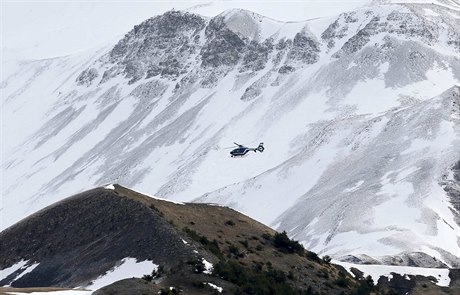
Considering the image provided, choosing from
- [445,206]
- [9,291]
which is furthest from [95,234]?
[445,206]

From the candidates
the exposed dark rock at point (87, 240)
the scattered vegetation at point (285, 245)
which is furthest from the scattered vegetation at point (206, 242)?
the scattered vegetation at point (285, 245)

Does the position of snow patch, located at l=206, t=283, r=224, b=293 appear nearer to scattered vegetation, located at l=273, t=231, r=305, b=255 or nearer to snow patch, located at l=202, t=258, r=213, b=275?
snow patch, located at l=202, t=258, r=213, b=275

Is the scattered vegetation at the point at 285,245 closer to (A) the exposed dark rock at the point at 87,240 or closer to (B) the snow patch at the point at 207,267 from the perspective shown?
(A) the exposed dark rock at the point at 87,240

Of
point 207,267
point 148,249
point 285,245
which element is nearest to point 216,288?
point 207,267

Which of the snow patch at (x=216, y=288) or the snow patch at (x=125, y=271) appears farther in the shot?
the snow patch at (x=125, y=271)

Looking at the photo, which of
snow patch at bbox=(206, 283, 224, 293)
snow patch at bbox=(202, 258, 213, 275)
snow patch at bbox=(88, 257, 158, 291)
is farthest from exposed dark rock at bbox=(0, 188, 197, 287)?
snow patch at bbox=(206, 283, 224, 293)

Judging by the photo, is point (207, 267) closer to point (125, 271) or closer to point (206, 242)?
point (125, 271)

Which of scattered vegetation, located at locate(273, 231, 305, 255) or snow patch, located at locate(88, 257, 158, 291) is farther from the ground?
snow patch, located at locate(88, 257, 158, 291)

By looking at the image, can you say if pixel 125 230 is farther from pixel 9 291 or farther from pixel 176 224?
pixel 9 291
